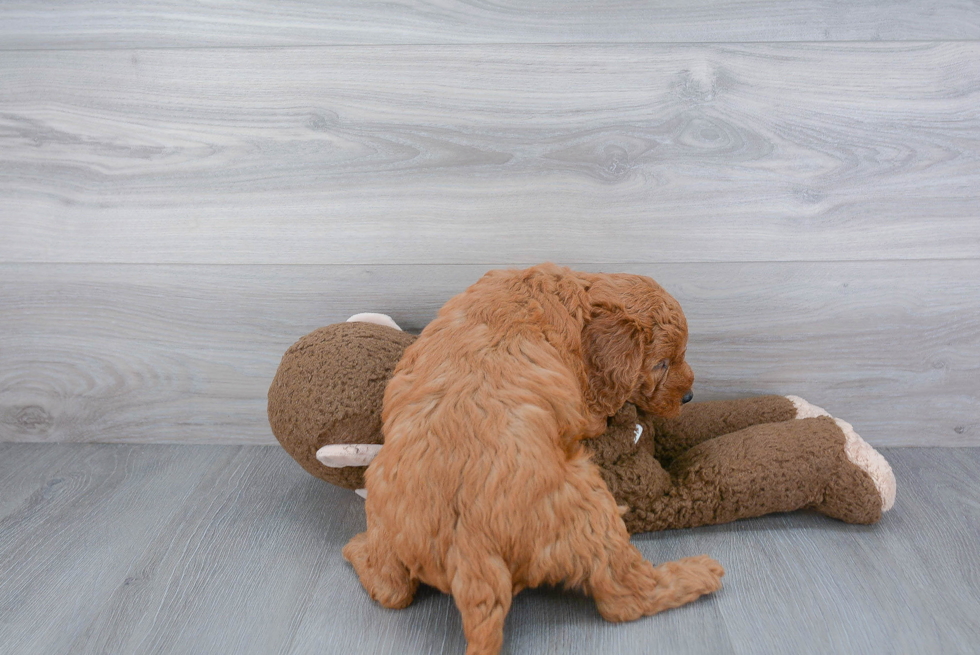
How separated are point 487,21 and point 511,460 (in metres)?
0.94

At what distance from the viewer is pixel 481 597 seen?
3.33 feet

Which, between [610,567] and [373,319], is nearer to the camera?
[610,567]

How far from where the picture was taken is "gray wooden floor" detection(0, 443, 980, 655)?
1131 mm

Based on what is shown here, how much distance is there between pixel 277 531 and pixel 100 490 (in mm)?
478

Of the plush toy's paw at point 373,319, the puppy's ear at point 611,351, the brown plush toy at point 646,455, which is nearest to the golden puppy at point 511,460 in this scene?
the puppy's ear at point 611,351

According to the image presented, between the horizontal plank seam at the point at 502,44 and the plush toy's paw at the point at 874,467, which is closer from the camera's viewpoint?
the plush toy's paw at the point at 874,467

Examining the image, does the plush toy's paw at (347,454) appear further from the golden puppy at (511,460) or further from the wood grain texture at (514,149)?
the wood grain texture at (514,149)

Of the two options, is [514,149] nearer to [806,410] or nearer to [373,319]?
[373,319]

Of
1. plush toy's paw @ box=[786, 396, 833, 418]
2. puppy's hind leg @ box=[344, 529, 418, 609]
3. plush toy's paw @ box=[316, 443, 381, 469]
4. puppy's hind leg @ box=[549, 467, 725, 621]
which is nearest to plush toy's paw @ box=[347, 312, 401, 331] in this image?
plush toy's paw @ box=[316, 443, 381, 469]

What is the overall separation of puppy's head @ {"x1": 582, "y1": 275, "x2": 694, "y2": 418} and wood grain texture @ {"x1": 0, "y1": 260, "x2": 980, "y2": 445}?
0.32m

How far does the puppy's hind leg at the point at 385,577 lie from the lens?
1.16m

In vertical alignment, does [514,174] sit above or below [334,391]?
above

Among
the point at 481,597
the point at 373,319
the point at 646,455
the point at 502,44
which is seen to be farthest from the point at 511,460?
the point at 502,44

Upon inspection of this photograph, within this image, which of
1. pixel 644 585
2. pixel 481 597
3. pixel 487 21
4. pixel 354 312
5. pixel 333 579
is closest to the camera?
pixel 481 597
